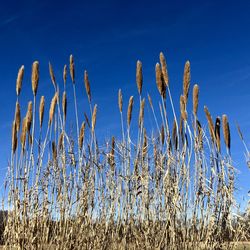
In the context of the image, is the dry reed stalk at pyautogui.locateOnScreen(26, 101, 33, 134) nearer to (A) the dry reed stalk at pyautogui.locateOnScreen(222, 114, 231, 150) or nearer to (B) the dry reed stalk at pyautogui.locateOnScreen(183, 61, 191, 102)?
(B) the dry reed stalk at pyautogui.locateOnScreen(183, 61, 191, 102)

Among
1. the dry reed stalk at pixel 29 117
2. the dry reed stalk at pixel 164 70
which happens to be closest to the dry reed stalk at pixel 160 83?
the dry reed stalk at pixel 164 70

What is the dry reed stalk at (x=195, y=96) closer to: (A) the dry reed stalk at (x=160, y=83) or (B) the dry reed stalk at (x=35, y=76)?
(A) the dry reed stalk at (x=160, y=83)

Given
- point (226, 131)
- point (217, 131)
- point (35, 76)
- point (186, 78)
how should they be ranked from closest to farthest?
1. point (186, 78)
2. point (226, 131)
3. point (217, 131)
4. point (35, 76)

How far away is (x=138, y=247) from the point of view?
279cm

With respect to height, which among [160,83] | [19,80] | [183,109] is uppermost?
[19,80]

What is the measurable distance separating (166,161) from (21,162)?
114 cm

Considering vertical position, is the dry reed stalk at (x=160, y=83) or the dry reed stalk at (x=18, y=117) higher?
the dry reed stalk at (x=160, y=83)

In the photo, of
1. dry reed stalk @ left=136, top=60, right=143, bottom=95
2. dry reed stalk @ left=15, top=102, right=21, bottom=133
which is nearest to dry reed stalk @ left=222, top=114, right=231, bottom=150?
dry reed stalk @ left=136, top=60, right=143, bottom=95

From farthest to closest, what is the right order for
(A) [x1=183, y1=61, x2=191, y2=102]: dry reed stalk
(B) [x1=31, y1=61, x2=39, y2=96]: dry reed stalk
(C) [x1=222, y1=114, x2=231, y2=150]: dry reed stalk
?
(B) [x1=31, y1=61, x2=39, y2=96]: dry reed stalk → (C) [x1=222, y1=114, x2=231, y2=150]: dry reed stalk → (A) [x1=183, y1=61, x2=191, y2=102]: dry reed stalk

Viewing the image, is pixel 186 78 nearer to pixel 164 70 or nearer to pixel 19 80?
pixel 164 70

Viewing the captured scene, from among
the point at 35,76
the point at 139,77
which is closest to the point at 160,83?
the point at 139,77

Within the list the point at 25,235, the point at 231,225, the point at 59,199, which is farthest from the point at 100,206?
the point at 231,225

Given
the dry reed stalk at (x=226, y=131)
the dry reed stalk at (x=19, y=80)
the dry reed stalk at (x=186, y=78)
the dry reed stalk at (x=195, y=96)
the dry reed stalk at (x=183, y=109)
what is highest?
the dry reed stalk at (x=19, y=80)

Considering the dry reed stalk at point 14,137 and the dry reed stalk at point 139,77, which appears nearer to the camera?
the dry reed stalk at point 139,77
